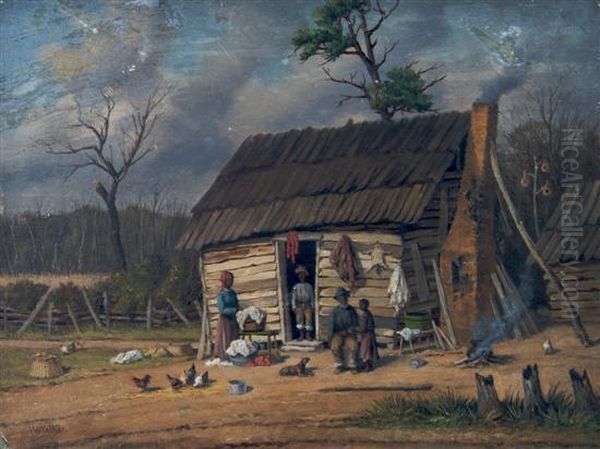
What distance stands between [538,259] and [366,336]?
199 cm

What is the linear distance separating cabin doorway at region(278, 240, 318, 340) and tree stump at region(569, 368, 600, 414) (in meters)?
2.84

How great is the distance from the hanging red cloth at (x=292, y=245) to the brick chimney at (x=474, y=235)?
1582mm

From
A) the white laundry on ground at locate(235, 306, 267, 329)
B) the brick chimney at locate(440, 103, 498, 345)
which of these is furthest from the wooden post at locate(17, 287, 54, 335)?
the brick chimney at locate(440, 103, 498, 345)

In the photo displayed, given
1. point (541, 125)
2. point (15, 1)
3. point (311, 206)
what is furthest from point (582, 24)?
point (15, 1)

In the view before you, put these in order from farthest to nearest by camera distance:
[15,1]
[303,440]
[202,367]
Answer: [15,1], [202,367], [303,440]

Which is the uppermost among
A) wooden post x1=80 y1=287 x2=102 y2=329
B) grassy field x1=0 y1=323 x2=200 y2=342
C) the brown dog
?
wooden post x1=80 y1=287 x2=102 y2=329

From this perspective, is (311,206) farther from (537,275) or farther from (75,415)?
(75,415)

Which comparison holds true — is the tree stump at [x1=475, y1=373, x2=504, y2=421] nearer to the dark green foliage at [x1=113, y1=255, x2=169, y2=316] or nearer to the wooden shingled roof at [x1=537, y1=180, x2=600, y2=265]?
the wooden shingled roof at [x1=537, y1=180, x2=600, y2=265]

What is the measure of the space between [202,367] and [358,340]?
5.69ft

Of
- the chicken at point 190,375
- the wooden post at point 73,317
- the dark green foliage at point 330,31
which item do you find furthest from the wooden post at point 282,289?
the wooden post at point 73,317

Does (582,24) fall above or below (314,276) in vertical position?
above

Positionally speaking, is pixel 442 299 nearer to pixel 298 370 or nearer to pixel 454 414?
pixel 454 414

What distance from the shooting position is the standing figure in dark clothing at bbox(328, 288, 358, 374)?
12.6 metres

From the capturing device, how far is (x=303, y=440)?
1216 cm
